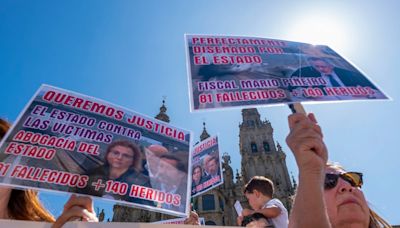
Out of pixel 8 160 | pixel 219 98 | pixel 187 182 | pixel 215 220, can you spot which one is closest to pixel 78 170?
pixel 8 160

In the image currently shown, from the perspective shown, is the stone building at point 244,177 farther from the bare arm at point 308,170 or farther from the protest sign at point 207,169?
the bare arm at point 308,170

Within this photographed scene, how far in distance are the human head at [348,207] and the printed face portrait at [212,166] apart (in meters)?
3.99

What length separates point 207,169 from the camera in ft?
18.7

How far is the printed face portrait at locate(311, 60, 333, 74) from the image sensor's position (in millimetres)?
2303

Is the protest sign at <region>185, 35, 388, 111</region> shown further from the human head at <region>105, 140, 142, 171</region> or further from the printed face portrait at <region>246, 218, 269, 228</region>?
the printed face portrait at <region>246, 218, 269, 228</region>

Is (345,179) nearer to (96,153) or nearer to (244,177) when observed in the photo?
(96,153)

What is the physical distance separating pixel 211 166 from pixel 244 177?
72.8 feet

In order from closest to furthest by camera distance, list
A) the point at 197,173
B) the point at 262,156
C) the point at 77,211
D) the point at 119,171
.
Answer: the point at 77,211 → the point at 119,171 → the point at 197,173 → the point at 262,156

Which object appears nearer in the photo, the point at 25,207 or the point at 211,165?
the point at 25,207

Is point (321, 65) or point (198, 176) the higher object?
point (198, 176)

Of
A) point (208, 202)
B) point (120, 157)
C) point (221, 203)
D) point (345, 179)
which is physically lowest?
point (345, 179)

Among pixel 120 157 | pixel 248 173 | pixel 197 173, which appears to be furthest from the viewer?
pixel 248 173

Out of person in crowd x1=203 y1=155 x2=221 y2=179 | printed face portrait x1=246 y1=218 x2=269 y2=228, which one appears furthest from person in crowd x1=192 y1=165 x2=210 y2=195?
printed face portrait x1=246 y1=218 x2=269 y2=228

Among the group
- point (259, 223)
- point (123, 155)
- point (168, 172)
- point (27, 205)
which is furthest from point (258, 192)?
point (27, 205)
